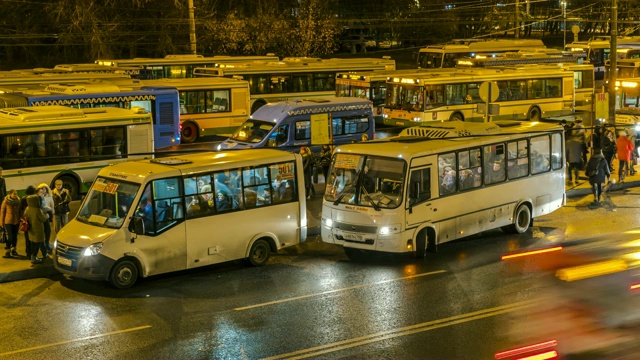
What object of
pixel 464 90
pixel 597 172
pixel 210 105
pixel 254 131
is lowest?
pixel 597 172

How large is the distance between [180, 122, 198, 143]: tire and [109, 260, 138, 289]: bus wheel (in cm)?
2054

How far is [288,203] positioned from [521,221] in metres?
5.89

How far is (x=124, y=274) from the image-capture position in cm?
1750

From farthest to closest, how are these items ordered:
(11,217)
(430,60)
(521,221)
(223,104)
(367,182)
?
1. (430,60)
2. (223,104)
3. (521,221)
4. (367,182)
5. (11,217)

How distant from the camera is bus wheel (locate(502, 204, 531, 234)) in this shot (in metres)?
22.4

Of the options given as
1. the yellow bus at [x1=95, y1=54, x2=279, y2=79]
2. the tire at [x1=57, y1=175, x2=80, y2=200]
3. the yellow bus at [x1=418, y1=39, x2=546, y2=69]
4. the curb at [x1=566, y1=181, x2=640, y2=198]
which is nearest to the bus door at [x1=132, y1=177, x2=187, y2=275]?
the tire at [x1=57, y1=175, x2=80, y2=200]

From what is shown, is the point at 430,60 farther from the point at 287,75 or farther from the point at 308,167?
the point at 308,167

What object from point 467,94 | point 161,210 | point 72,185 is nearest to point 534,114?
point 467,94

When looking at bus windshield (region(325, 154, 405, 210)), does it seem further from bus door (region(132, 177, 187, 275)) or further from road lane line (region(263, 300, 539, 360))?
road lane line (region(263, 300, 539, 360))

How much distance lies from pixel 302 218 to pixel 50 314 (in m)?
5.96

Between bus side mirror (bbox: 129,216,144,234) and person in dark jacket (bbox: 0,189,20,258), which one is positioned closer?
bus side mirror (bbox: 129,216,144,234)

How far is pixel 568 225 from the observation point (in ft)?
76.5

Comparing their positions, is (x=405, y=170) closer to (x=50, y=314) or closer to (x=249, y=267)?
(x=249, y=267)

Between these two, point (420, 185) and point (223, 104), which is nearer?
point (420, 185)
